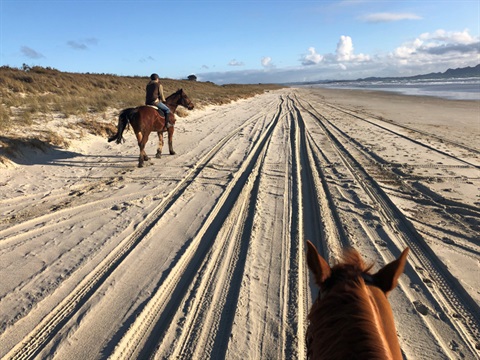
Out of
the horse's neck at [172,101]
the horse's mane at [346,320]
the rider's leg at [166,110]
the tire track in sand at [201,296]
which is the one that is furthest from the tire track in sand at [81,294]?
the horse's neck at [172,101]

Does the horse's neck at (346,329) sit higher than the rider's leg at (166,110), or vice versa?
the rider's leg at (166,110)

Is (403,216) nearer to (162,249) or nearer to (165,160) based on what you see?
(162,249)

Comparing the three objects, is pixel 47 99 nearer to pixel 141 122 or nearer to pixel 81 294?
pixel 141 122

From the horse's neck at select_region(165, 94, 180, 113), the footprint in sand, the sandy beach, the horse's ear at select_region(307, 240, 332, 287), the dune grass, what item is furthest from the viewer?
the dune grass

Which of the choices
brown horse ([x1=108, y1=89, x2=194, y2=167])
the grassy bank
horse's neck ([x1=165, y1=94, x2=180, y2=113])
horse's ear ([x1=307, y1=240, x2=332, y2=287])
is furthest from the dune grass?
horse's ear ([x1=307, y1=240, x2=332, y2=287])

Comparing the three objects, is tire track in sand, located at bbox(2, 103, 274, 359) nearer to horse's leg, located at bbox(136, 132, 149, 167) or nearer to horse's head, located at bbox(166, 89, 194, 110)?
horse's leg, located at bbox(136, 132, 149, 167)

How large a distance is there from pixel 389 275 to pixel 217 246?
314 centimetres

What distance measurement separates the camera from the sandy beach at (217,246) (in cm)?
298

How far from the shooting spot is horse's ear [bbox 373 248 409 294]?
1.62 m

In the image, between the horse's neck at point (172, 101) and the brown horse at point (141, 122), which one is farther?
the horse's neck at point (172, 101)

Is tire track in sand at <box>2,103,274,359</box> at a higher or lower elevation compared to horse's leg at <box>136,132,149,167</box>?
lower

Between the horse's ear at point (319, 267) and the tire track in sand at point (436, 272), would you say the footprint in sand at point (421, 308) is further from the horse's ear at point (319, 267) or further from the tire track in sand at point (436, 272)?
the horse's ear at point (319, 267)

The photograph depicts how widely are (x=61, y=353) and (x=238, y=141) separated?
964 centimetres

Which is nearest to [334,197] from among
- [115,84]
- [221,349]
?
[221,349]
